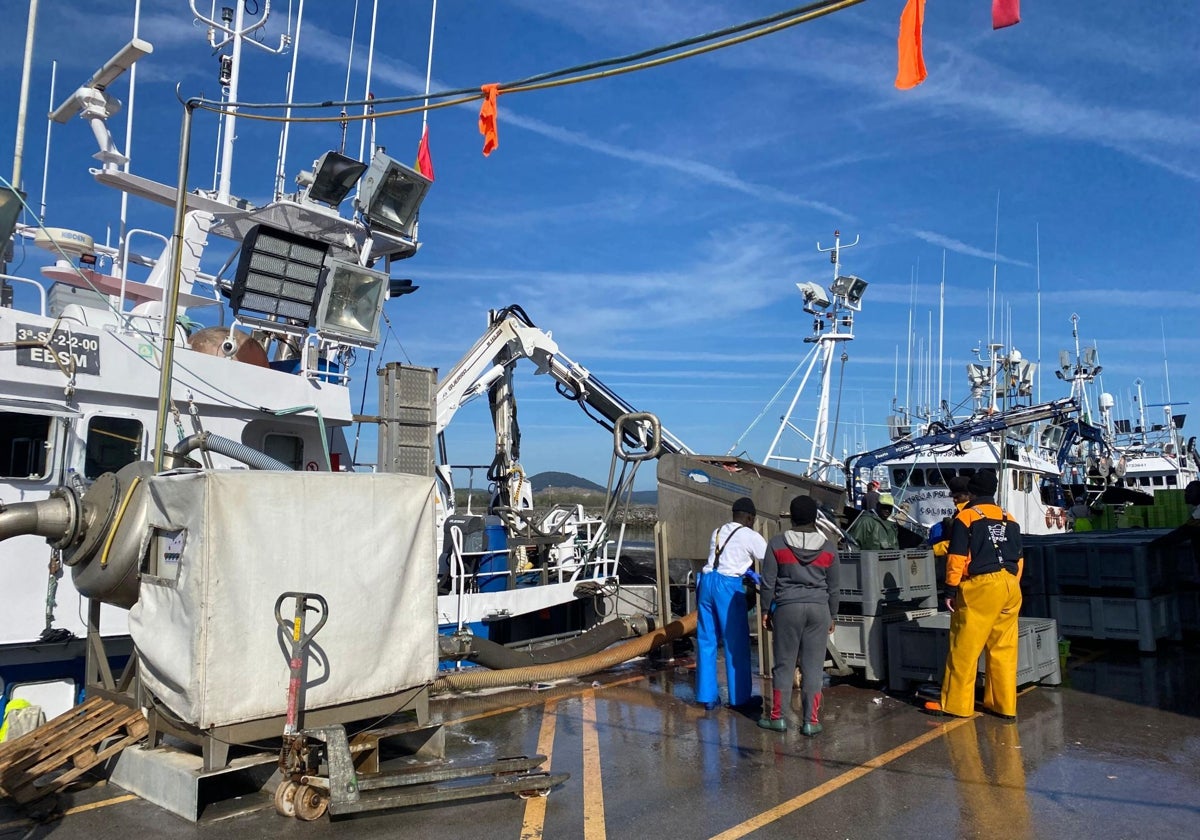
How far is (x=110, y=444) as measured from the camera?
792cm

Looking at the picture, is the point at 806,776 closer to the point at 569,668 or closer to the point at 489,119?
the point at 569,668

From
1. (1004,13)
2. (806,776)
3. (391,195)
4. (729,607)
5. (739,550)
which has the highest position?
(391,195)

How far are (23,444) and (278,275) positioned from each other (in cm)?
320

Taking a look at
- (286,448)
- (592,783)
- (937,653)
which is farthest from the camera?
(286,448)

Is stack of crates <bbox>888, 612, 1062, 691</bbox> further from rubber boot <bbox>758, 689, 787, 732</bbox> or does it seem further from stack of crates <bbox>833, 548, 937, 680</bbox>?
rubber boot <bbox>758, 689, 787, 732</bbox>

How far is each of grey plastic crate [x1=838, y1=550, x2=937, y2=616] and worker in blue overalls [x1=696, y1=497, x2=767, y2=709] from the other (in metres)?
1.28

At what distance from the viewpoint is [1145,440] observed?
42.3 m

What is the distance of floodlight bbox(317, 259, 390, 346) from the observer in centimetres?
983

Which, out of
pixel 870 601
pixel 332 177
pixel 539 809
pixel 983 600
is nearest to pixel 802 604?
pixel 983 600

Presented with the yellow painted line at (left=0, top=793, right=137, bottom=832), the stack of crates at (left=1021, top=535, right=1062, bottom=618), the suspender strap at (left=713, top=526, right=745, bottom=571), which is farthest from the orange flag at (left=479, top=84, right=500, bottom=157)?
the stack of crates at (left=1021, top=535, right=1062, bottom=618)

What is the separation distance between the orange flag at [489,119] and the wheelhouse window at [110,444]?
14.2 ft

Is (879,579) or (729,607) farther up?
(879,579)

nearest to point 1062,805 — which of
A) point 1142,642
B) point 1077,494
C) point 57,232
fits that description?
point 1142,642

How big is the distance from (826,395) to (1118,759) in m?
15.1
